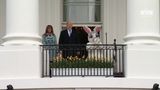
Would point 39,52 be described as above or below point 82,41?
below

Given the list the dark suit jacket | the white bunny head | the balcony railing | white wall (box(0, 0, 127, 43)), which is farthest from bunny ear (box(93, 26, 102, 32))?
the balcony railing

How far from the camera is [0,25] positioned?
77.5 feet

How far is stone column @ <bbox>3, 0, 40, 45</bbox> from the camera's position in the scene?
19219mm

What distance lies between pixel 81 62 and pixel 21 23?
2069mm

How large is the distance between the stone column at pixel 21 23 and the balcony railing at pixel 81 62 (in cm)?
56

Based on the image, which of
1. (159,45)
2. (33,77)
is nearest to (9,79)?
(33,77)

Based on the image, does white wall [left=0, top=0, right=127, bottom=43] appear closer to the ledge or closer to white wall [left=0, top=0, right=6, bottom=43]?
white wall [left=0, top=0, right=6, bottom=43]

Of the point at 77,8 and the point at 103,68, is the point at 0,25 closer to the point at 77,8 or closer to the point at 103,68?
the point at 77,8

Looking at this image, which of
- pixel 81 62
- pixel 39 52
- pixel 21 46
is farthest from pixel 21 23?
pixel 81 62

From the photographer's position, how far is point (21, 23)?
19250 millimetres

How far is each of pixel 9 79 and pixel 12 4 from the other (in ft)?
7.09

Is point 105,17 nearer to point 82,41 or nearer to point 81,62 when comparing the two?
point 82,41

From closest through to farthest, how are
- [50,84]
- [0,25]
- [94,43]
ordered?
1. [50,84]
2. [94,43]
3. [0,25]

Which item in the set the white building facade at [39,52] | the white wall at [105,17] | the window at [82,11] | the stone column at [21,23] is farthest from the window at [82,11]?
the stone column at [21,23]
